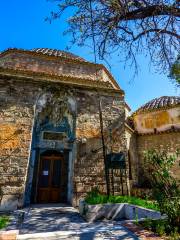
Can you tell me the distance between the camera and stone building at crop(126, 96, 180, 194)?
42.1 ft

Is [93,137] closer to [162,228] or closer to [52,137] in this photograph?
[52,137]

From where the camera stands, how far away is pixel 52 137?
8.70m

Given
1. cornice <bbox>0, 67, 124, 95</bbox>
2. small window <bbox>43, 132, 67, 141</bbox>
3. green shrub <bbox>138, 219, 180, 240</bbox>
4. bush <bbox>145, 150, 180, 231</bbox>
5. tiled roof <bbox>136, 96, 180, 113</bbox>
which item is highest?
tiled roof <bbox>136, 96, 180, 113</bbox>

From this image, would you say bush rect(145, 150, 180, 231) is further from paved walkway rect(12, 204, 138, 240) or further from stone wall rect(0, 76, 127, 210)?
stone wall rect(0, 76, 127, 210)

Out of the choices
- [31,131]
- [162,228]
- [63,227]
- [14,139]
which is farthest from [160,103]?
[63,227]

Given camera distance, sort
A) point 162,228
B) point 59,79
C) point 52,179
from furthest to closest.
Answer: point 59,79 → point 52,179 → point 162,228

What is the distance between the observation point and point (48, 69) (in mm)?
11047

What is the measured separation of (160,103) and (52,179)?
1117cm

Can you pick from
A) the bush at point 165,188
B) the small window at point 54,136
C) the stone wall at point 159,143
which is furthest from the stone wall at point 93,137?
the stone wall at point 159,143

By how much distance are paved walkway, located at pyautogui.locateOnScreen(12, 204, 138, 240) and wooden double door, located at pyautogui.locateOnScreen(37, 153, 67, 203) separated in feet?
3.13

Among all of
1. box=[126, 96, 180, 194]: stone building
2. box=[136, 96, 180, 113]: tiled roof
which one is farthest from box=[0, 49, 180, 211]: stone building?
box=[136, 96, 180, 113]: tiled roof

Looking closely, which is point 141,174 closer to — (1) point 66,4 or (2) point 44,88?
(2) point 44,88

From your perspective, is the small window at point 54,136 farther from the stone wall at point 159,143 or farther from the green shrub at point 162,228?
the stone wall at point 159,143

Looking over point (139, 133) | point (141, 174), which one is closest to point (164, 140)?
point (139, 133)
